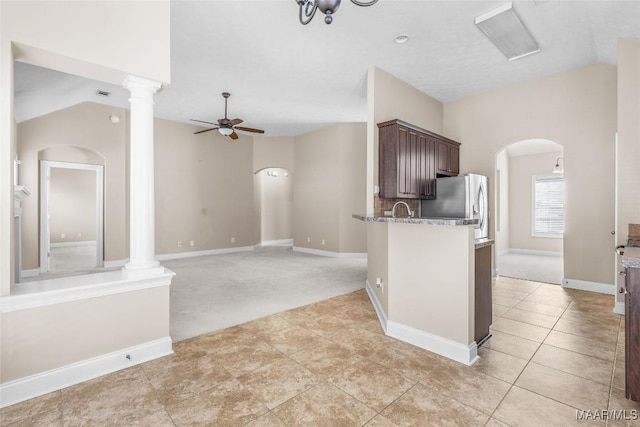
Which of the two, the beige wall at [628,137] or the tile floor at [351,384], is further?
the beige wall at [628,137]

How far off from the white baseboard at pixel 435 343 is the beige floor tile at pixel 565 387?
0.36 meters

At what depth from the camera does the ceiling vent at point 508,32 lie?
10.3ft

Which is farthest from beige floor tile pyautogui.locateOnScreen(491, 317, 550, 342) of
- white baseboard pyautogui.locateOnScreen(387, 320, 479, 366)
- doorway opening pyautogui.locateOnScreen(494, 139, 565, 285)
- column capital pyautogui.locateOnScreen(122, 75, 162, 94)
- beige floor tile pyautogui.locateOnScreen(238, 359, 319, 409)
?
doorway opening pyautogui.locateOnScreen(494, 139, 565, 285)

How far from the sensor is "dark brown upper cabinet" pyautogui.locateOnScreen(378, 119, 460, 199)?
408 cm

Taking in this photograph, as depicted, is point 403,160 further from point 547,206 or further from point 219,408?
point 547,206

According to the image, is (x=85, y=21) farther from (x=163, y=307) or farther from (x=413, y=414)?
(x=413, y=414)

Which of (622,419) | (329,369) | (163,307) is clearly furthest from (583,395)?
(163,307)

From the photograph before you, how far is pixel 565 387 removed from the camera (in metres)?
2.14

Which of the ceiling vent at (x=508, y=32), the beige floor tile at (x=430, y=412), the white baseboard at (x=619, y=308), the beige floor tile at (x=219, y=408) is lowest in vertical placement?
the beige floor tile at (x=219, y=408)

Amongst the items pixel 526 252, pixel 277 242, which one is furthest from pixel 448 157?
pixel 277 242

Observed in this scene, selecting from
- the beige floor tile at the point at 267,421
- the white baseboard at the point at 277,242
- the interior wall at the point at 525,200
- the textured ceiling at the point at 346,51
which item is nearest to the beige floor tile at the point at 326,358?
the beige floor tile at the point at 267,421

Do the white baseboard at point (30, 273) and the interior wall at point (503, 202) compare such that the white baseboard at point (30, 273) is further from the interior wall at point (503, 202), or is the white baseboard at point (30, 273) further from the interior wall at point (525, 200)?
the interior wall at point (525, 200)

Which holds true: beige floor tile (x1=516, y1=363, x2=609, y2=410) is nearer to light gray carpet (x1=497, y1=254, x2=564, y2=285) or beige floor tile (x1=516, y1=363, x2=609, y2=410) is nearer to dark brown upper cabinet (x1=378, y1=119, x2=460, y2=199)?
dark brown upper cabinet (x1=378, y1=119, x2=460, y2=199)

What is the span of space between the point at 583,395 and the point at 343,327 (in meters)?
1.97
